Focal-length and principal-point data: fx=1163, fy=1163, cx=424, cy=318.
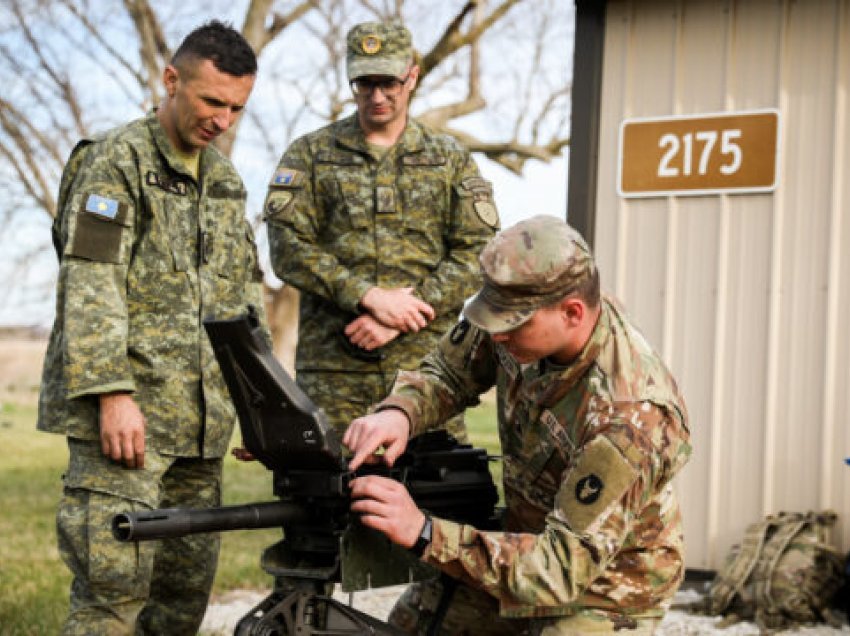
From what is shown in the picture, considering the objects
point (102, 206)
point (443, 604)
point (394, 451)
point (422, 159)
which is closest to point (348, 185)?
point (422, 159)

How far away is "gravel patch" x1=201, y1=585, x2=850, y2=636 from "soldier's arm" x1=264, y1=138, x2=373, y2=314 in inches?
70.0

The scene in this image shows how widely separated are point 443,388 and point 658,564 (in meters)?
0.79

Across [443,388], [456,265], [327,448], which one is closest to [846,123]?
[456,265]

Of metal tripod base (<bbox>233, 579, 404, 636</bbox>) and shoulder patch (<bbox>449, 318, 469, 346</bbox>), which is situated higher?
shoulder patch (<bbox>449, 318, 469, 346</bbox>)

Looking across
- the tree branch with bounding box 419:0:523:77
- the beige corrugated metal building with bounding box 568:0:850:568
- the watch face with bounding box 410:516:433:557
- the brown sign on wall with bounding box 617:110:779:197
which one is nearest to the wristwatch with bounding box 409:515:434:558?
the watch face with bounding box 410:516:433:557

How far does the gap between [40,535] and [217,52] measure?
4968 mm

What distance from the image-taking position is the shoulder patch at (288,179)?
4352 mm

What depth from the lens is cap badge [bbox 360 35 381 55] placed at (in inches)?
165

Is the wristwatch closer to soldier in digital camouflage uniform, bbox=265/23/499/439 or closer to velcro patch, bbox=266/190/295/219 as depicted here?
soldier in digital camouflage uniform, bbox=265/23/499/439

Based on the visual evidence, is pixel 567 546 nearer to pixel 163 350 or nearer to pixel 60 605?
pixel 163 350

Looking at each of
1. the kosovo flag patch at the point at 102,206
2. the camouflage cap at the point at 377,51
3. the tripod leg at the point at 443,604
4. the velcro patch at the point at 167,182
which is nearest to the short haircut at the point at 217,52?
the velcro patch at the point at 167,182

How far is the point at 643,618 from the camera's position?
2992 mm

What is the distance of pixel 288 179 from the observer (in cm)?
436

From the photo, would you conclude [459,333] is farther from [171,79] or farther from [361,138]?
[361,138]
